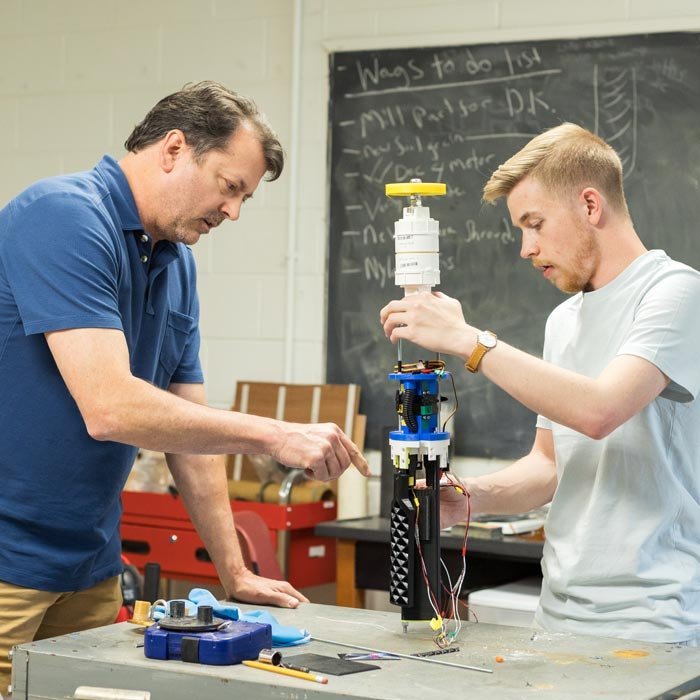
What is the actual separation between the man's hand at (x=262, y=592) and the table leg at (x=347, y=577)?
4.21ft

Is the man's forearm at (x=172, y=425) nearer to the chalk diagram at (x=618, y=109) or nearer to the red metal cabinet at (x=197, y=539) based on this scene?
the red metal cabinet at (x=197, y=539)

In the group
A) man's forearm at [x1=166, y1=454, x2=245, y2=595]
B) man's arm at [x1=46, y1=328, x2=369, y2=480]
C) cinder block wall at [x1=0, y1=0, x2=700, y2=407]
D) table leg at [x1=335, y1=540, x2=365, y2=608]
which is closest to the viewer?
man's arm at [x1=46, y1=328, x2=369, y2=480]

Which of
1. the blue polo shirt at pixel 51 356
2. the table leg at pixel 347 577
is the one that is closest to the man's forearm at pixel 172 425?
the blue polo shirt at pixel 51 356

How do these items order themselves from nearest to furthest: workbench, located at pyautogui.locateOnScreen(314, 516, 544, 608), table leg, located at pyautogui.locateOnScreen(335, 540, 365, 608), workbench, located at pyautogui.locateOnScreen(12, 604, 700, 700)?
workbench, located at pyautogui.locateOnScreen(12, 604, 700, 700)
workbench, located at pyautogui.locateOnScreen(314, 516, 544, 608)
table leg, located at pyautogui.locateOnScreen(335, 540, 365, 608)

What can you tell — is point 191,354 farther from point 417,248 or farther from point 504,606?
point 504,606

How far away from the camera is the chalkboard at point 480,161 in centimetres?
341

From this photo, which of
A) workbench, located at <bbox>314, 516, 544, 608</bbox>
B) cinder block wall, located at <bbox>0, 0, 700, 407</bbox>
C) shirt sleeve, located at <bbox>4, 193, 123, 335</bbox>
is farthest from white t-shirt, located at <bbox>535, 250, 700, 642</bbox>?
cinder block wall, located at <bbox>0, 0, 700, 407</bbox>

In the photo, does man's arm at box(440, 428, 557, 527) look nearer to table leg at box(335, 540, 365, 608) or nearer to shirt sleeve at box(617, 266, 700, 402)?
shirt sleeve at box(617, 266, 700, 402)

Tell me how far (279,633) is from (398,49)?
2577 millimetres

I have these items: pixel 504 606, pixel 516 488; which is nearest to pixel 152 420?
pixel 516 488

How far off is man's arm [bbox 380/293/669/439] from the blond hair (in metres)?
0.30

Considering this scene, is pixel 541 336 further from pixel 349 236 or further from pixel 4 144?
pixel 4 144

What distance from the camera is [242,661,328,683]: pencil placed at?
1372mm

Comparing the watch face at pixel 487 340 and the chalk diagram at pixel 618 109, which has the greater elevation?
the chalk diagram at pixel 618 109
